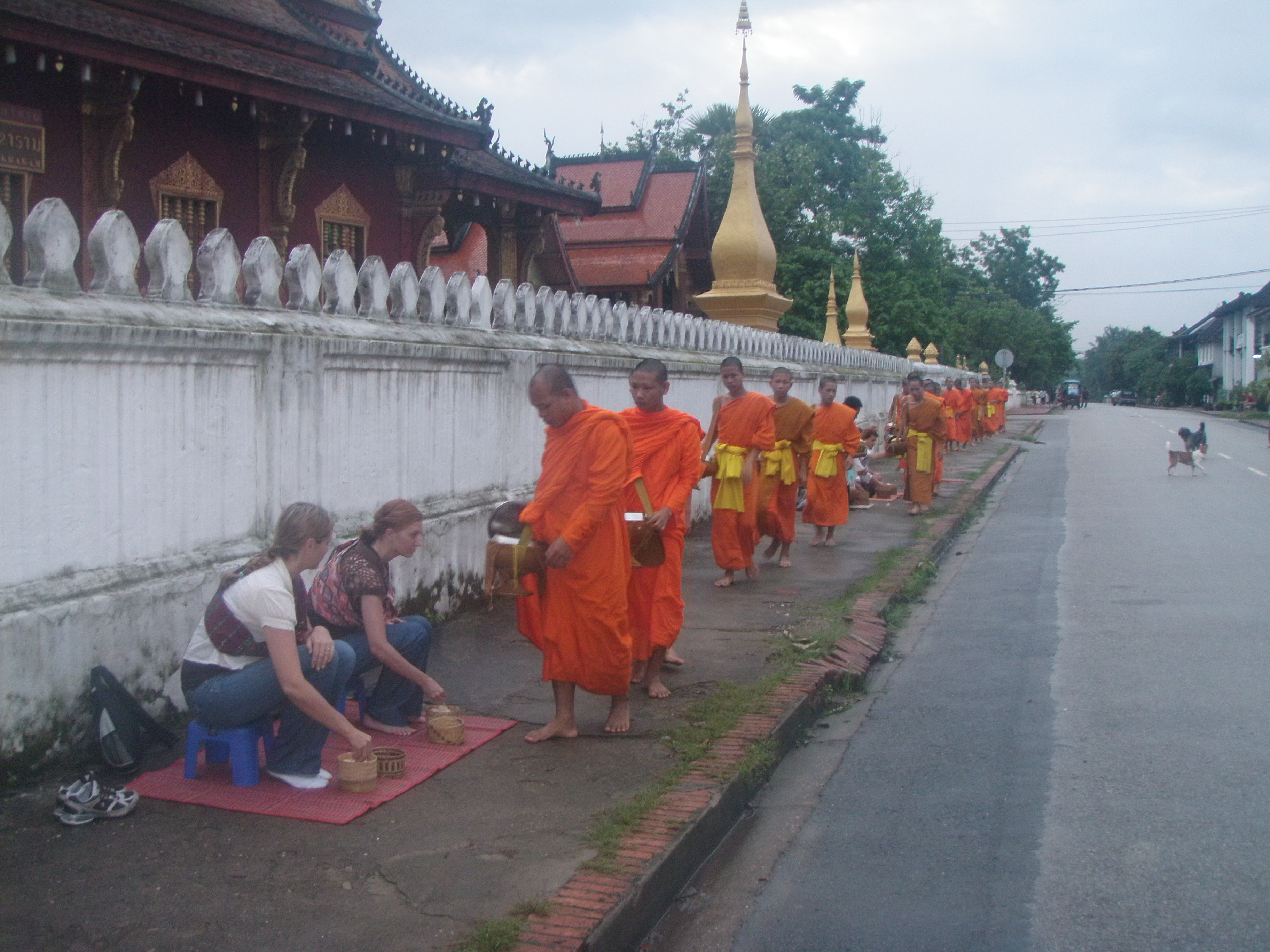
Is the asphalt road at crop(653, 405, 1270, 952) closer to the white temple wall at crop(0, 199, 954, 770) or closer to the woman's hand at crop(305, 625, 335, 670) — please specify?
the woman's hand at crop(305, 625, 335, 670)

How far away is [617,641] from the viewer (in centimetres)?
484

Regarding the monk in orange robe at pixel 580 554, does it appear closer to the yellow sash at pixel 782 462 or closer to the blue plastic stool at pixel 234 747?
the blue plastic stool at pixel 234 747

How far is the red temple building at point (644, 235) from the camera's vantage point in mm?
24375

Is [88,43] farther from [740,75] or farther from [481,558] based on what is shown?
[740,75]

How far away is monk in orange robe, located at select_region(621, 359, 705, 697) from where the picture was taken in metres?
5.60

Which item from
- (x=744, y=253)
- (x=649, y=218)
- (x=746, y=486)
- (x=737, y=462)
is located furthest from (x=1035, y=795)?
(x=649, y=218)

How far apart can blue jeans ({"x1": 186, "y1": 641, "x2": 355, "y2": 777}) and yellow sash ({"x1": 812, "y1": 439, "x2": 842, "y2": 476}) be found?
23.3 ft

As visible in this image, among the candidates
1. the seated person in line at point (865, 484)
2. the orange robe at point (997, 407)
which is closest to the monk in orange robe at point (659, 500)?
the seated person in line at point (865, 484)

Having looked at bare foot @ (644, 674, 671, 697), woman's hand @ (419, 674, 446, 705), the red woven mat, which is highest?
woman's hand @ (419, 674, 446, 705)

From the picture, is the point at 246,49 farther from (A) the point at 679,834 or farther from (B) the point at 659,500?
(A) the point at 679,834

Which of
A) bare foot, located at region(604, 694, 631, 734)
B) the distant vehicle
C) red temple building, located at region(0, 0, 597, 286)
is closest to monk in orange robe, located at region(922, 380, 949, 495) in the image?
red temple building, located at region(0, 0, 597, 286)

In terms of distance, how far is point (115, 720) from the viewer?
4.28m

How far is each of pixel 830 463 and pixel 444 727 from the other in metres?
6.80

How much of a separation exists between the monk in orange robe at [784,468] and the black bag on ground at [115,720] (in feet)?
18.0
